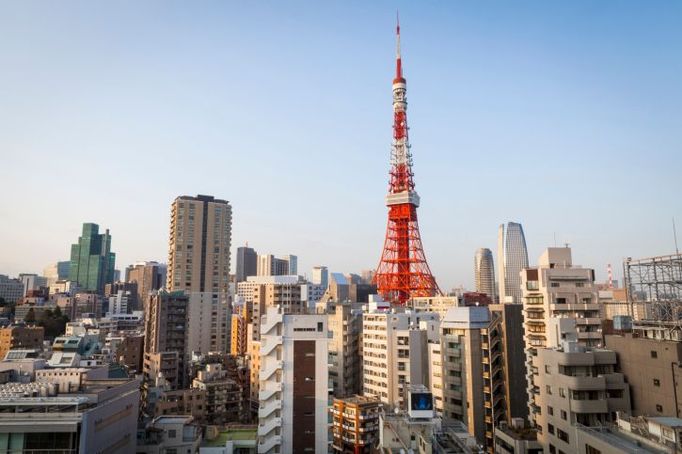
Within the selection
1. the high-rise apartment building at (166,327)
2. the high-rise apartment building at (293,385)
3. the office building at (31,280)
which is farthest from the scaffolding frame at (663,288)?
the office building at (31,280)

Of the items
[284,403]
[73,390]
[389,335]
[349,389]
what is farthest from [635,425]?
[349,389]

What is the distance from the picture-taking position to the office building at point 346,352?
41062 millimetres

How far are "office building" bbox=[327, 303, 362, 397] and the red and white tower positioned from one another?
14212mm

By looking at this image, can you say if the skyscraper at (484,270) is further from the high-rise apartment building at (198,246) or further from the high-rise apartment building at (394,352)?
the high-rise apartment building at (394,352)

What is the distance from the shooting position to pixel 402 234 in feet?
196

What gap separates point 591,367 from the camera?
19.8m

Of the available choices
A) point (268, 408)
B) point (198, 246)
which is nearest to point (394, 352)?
point (268, 408)

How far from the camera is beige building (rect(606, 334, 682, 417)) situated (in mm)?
17734

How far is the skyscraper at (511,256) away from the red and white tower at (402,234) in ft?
256

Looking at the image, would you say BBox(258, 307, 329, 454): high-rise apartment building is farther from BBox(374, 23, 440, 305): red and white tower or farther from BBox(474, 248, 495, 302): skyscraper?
BBox(474, 248, 495, 302): skyscraper

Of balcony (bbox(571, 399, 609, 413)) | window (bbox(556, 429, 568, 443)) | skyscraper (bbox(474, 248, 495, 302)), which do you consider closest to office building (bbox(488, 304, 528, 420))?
window (bbox(556, 429, 568, 443))

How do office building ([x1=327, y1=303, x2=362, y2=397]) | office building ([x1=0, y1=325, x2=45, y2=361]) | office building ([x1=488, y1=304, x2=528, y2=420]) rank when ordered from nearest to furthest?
1. office building ([x1=488, y1=304, x2=528, y2=420])
2. office building ([x1=327, y1=303, x2=362, y2=397])
3. office building ([x1=0, y1=325, x2=45, y2=361])

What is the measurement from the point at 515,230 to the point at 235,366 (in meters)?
108

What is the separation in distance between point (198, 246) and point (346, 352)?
118 ft
